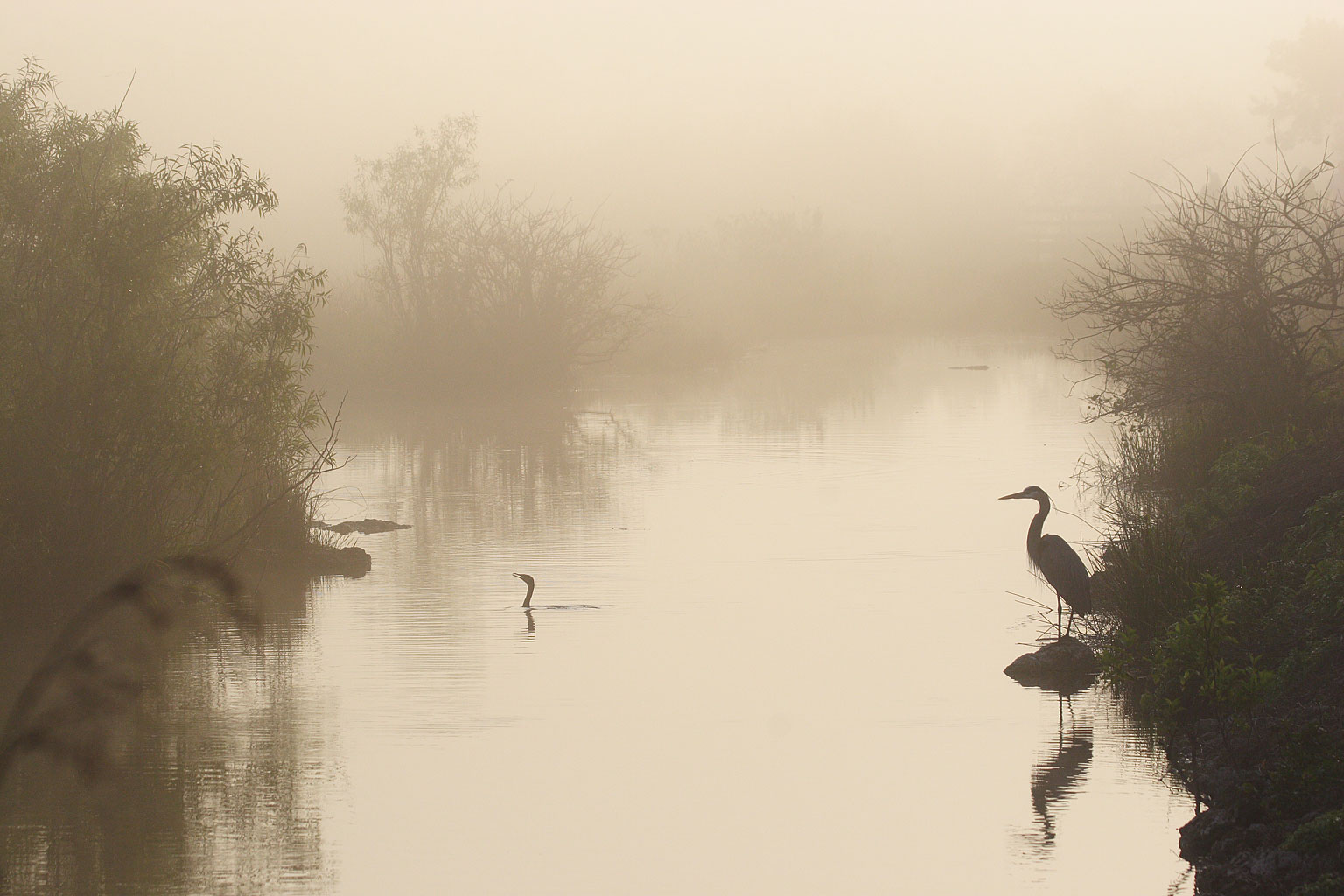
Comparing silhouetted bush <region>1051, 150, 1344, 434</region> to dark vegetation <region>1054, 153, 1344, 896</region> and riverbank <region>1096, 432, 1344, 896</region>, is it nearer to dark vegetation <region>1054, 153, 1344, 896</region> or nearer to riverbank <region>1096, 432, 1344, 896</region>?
dark vegetation <region>1054, 153, 1344, 896</region>

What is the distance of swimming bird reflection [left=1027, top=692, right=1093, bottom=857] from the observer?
7449 mm

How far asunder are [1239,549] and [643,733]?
4474 mm

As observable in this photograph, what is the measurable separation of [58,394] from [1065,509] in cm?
1101

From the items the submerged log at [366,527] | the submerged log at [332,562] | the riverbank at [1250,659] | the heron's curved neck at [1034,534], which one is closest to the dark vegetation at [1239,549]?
the riverbank at [1250,659]

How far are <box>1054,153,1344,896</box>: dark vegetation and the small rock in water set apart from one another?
0.87 ft

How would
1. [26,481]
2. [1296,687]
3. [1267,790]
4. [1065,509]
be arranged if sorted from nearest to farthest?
[1267,790], [1296,687], [26,481], [1065,509]

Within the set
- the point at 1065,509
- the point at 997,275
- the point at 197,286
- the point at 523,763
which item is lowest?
the point at 523,763

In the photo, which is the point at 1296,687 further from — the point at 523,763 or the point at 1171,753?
the point at 523,763

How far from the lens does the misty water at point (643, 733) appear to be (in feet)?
23.3

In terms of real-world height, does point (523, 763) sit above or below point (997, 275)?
below

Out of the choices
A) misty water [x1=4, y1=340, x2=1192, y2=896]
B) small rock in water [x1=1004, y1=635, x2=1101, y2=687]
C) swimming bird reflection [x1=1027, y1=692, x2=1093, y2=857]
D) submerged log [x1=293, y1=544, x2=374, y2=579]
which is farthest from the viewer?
submerged log [x1=293, y1=544, x2=374, y2=579]

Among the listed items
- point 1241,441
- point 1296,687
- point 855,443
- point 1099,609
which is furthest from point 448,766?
point 855,443

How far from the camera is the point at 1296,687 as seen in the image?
26.1 ft

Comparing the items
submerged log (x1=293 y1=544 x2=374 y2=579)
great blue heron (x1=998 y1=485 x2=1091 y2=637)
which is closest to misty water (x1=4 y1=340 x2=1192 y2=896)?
submerged log (x1=293 y1=544 x2=374 y2=579)
